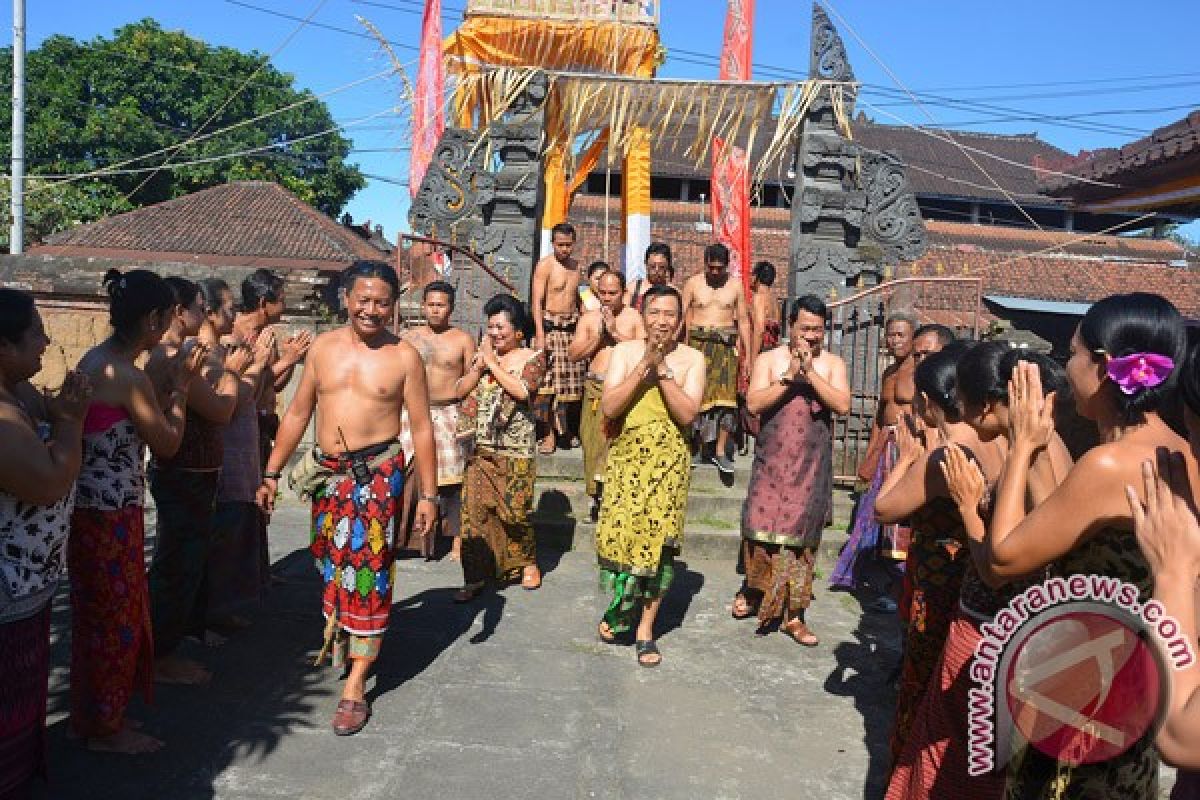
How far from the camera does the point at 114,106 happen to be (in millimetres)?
30797

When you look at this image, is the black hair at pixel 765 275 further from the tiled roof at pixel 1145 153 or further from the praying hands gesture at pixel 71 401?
the praying hands gesture at pixel 71 401

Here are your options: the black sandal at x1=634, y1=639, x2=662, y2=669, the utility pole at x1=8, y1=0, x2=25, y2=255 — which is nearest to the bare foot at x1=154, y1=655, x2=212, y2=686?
the black sandal at x1=634, y1=639, x2=662, y2=669

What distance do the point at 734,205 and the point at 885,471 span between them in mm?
6143

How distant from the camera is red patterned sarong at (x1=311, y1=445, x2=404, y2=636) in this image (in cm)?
391

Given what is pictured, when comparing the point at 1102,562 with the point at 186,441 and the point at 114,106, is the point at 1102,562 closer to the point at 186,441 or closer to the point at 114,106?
the point at 186,441

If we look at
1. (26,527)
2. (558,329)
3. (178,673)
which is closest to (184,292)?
(26,527)

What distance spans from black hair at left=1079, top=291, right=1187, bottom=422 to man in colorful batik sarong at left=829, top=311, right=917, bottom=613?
2914 mm

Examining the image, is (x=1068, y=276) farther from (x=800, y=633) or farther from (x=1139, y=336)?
(x=1139, y=336)

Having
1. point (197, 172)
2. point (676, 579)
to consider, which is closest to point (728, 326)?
point (676, 579)

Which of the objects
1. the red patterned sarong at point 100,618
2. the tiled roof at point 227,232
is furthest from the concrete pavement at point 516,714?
the tiled roof at point 227,232

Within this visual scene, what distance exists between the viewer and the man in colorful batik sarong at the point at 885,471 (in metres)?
5.01

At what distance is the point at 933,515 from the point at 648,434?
1.80 meters

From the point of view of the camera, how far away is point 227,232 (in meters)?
25.1

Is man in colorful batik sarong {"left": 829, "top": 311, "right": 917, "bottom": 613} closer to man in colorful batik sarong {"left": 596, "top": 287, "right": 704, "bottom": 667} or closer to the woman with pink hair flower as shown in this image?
man in colorful batik sarong {"left": 596, "top": 287, "right": 704, "bottom": 667}
